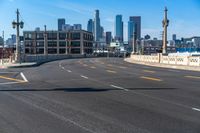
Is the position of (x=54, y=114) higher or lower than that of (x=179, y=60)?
lower

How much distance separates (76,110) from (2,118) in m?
2.18

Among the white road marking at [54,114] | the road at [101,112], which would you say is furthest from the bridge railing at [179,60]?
the white road marking at [54,114]

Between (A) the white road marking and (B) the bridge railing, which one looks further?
(B) the bridge railing

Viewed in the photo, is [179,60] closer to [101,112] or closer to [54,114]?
[101,112]

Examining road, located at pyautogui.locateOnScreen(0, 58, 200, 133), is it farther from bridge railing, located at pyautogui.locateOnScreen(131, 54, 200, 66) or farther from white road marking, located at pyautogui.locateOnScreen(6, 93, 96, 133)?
bridge railing, located at pyautogui.locateOnScreen(131, 54, 200, 66)

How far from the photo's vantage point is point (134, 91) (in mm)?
15492

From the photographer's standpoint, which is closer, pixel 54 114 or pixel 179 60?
pixel 54 114

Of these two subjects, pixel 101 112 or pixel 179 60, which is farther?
pixel 179 60

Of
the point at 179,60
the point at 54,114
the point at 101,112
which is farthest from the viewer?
the point at 179,60

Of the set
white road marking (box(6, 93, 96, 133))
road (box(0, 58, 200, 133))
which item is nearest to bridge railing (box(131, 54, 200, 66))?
road (box(0, 58, 200, 133))

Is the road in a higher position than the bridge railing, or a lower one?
lower

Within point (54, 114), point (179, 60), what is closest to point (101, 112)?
point (54, 114)

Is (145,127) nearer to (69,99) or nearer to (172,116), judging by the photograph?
(172,116)

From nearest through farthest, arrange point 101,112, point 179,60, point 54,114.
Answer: point 54,114 < point 101,112 < point 179,60
